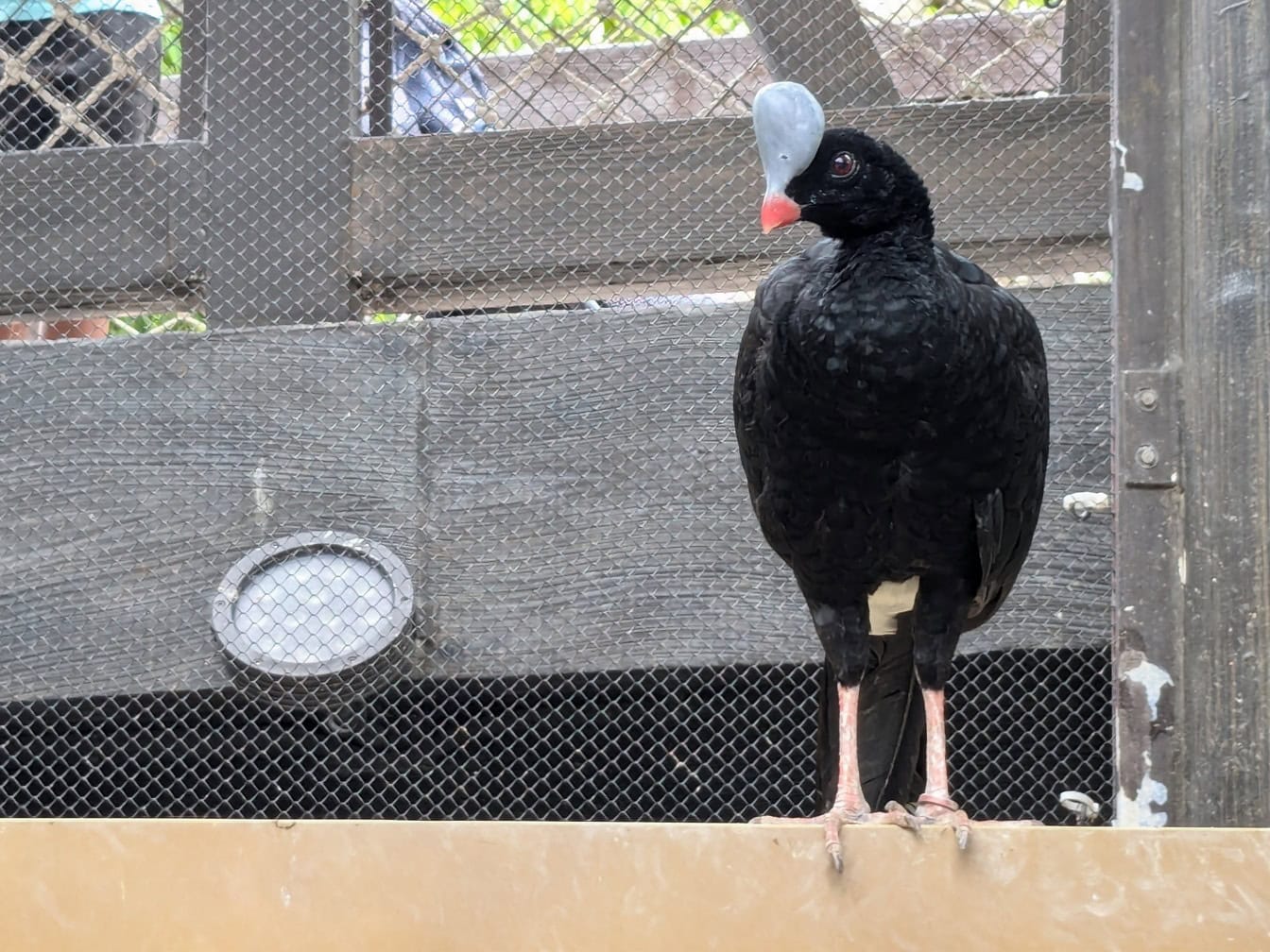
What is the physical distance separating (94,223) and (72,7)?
399mm

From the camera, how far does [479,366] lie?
8.61ft

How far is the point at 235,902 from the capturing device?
130 centimetres

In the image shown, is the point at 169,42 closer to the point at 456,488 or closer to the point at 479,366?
the point at 479,366

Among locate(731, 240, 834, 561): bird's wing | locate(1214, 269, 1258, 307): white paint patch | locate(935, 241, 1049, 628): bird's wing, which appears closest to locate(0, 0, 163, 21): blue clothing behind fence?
locate(731, 240, 834, 561): bird's wing

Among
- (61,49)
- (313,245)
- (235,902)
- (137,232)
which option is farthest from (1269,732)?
(61,49)

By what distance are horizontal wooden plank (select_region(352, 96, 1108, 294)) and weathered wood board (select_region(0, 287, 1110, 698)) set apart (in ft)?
0.39

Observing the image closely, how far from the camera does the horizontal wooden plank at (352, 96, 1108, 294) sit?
8.43 ft

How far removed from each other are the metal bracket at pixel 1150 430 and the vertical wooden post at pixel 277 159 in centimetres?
138

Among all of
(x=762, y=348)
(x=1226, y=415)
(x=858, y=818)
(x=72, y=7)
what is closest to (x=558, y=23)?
(x=72, y=7)

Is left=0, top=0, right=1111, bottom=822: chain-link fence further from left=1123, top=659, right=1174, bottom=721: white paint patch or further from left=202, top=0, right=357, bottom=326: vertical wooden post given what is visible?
left=1123, top=659, right=1174, bottom=721: white paint patch

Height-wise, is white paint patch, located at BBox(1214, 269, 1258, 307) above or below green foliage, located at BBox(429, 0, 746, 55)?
below

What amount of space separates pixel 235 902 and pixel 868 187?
1.30m

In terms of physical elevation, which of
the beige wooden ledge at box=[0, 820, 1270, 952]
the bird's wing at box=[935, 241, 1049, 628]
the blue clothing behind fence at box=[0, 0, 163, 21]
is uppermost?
the blue clothing behind fence at box=[0, 0, 163, 21]

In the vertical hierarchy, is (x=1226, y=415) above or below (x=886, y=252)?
below
